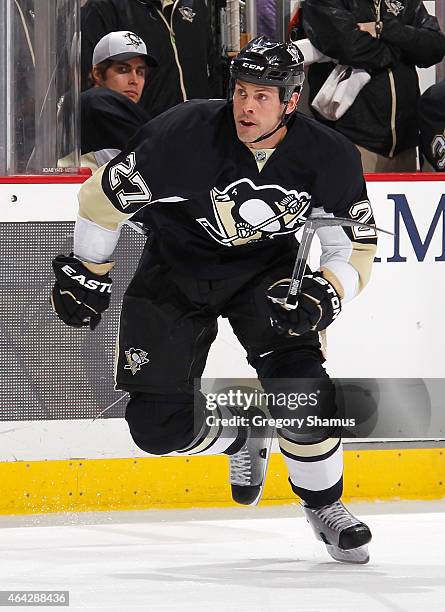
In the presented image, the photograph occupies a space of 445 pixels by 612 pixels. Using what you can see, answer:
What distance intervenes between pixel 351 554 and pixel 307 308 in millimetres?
620

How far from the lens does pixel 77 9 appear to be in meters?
4.38

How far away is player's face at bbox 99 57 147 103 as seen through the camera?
4516mm

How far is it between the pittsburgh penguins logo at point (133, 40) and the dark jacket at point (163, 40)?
0.10 meters

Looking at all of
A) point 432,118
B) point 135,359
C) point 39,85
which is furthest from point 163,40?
point 135,359

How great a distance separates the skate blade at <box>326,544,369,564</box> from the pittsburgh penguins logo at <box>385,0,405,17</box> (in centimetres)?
226

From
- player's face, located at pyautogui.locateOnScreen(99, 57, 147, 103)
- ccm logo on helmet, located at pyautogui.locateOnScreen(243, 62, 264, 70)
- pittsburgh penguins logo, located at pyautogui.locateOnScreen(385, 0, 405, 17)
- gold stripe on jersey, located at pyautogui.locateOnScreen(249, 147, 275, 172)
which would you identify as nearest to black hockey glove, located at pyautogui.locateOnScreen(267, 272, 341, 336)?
gold stripe on jersey, located at pyautogui.locateOnScreen(249, 147, 275, 172)

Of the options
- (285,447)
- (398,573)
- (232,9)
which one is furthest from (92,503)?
(232,9)

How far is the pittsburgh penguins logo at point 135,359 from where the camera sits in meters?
3.27

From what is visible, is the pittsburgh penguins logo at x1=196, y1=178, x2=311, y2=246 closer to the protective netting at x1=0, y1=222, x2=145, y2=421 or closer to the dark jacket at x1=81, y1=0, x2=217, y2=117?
the protective netting at x1=0, y1=222, x2=145, y2=421

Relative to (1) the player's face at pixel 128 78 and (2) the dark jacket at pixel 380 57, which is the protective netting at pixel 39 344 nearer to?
(1) the player's face at pixel 128 78

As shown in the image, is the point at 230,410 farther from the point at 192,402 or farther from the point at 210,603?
the point at 210,603

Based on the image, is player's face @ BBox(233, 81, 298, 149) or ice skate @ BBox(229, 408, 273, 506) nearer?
player's face @ BBox(233, 81, 298, 149)

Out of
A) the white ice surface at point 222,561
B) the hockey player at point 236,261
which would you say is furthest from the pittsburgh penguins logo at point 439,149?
the hockey player at point 236,261

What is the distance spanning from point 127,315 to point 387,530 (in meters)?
1.01
